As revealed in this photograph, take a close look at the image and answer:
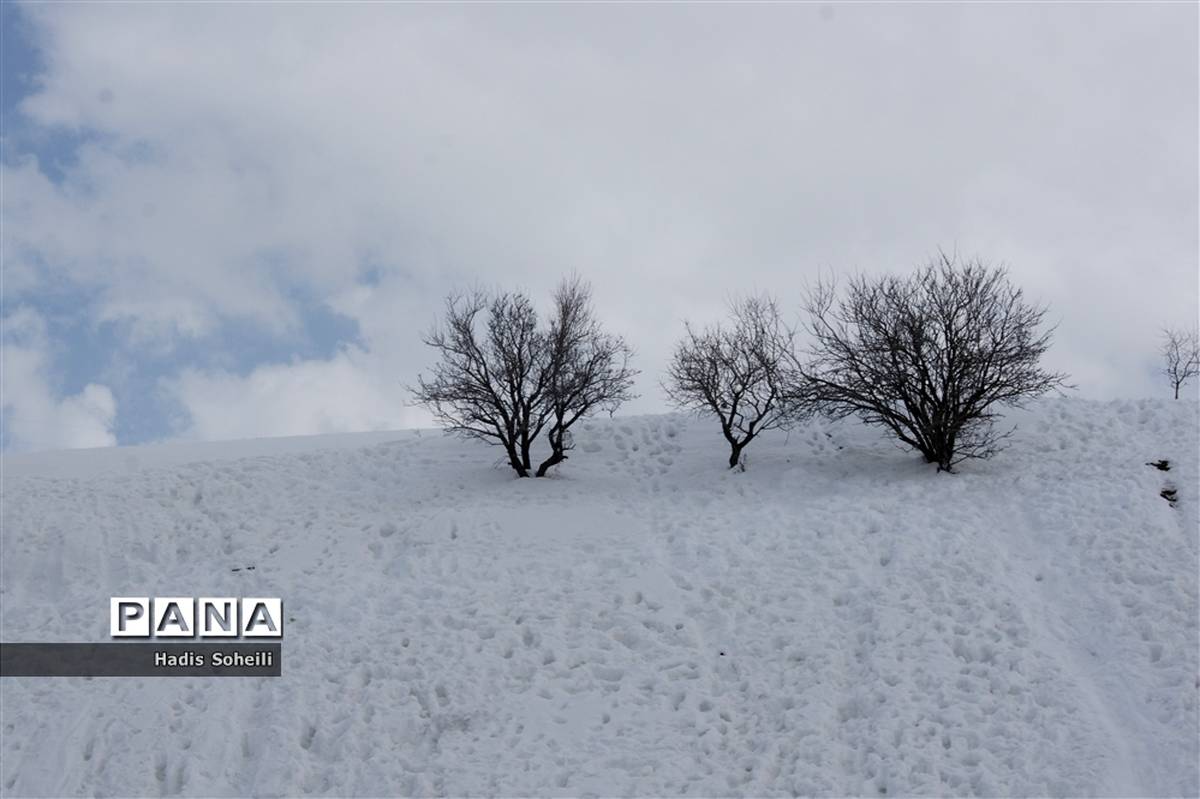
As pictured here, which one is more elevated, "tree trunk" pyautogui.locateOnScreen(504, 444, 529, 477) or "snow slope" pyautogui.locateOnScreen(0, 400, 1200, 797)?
"tree trunk" pyautogui.locateOnScreen(504, 444, 529, 477)

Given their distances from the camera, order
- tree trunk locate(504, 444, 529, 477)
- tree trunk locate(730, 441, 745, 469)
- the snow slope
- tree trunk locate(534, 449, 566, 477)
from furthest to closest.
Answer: tree trunk locate(504, 444, 529, 477) → tree trunk locate(534, 449, 566, 477) → tree trunk locate(730, 441, 745, 469) → the snow slope

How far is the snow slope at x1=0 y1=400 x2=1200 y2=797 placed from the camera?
11156mm

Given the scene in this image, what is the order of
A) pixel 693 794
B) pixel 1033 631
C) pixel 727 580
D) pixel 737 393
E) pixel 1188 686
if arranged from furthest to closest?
pixel 737 393
pixel 727 580
pixel 1033 631
pixel 1188 686
pixel 693 794

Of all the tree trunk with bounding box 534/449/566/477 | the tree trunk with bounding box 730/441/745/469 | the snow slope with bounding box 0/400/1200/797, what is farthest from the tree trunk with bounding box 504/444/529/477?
the tree trunk with bounding box 730/441/745/469

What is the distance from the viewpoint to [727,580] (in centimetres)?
→ 1517

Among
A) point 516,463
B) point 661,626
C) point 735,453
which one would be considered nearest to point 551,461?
point 516,463

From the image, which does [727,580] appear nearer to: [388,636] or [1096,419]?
[388,636]

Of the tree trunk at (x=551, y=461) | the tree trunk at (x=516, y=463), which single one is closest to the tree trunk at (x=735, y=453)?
the tree trunk at (x=551, y=461)

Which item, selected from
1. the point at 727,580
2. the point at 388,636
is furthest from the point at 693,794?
the point at 388,636

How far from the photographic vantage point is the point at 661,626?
14023mm

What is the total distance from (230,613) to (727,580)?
9.22m

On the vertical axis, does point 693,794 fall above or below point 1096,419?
below

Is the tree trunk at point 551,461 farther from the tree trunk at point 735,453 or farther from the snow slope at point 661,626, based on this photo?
the tree trunk at point 735,453

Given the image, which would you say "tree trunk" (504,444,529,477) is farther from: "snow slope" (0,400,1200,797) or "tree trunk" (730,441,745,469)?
"tree trunk" (730,441,745,469)
